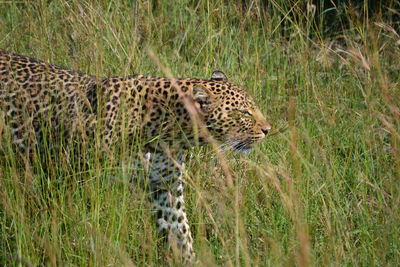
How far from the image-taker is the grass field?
390cm

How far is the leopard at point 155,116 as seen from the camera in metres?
5.09

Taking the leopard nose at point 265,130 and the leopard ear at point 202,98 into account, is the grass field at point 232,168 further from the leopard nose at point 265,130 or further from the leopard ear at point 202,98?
the leopard ear at point 202,98

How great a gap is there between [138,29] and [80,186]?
7.69ft

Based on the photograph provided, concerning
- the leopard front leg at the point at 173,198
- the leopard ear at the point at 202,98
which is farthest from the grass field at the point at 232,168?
the leopard ear at the point at 202,98

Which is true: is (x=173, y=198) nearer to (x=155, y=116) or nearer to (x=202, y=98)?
(x=155, y=116)

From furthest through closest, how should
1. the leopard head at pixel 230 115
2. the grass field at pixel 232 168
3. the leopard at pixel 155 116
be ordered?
the leopard head at pixel 230 115 < the leopard at pixel 155 116 < the grass field at pixel 232 168

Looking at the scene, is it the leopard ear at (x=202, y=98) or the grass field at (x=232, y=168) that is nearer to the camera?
the grass field at (x=232, y=168)

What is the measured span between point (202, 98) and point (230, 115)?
0.20m

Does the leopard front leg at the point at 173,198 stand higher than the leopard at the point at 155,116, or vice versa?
the leopard at the point at 155,116

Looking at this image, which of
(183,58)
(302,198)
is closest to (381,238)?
(302,198)

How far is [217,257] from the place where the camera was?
4.57 m

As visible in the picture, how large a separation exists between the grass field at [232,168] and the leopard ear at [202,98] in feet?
0.87

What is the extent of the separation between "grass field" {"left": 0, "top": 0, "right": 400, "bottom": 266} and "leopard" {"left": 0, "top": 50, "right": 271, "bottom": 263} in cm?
14

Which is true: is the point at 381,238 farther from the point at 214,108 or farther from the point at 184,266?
the point at 214,108
